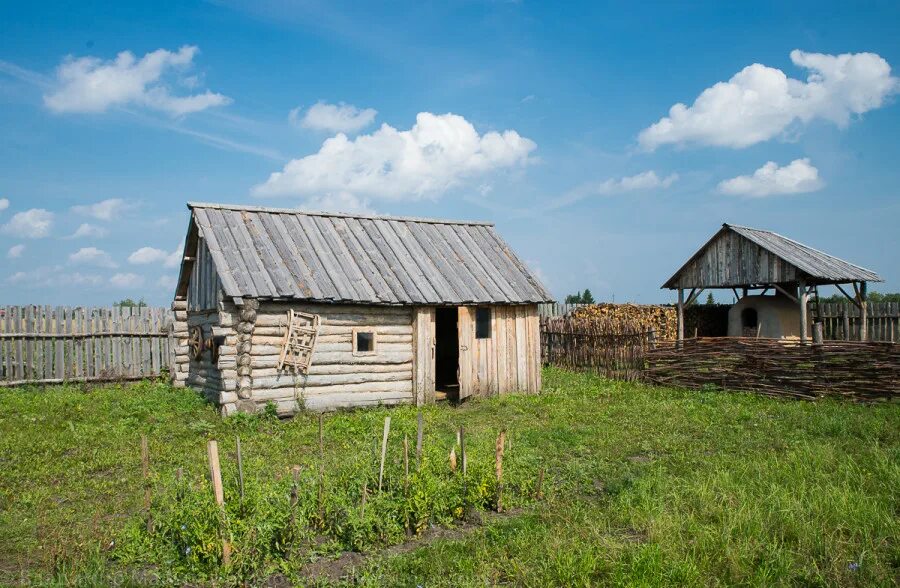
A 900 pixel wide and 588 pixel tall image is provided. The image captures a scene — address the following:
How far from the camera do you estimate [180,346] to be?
18.5m

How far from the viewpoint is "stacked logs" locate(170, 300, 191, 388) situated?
60.1 ft

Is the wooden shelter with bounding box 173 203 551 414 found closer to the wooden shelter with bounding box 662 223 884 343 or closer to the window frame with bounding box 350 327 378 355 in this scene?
the window frame with bounding box 350 327 378 355

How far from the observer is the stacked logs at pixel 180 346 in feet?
60.1

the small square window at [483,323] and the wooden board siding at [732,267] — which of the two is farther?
the wooden board siding at [732,267]

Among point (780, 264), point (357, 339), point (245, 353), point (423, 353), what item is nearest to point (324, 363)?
point (357, 339)

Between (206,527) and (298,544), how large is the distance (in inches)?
34.1

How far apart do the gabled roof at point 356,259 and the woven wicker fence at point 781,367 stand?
410cm

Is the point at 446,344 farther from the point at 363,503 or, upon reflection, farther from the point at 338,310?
the point at 363,503

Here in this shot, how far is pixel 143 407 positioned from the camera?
1455 centimetres

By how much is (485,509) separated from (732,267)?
19.7m

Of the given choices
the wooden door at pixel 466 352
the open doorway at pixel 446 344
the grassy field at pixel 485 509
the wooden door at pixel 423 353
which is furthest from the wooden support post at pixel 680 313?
the grassy field at pixel 485 509

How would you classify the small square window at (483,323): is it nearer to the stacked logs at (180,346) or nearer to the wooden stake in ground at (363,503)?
the stacked logs at (180,346)

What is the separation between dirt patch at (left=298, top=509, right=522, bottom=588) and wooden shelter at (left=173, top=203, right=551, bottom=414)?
8.04 meters

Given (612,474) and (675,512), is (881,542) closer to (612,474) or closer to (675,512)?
(675,512)
